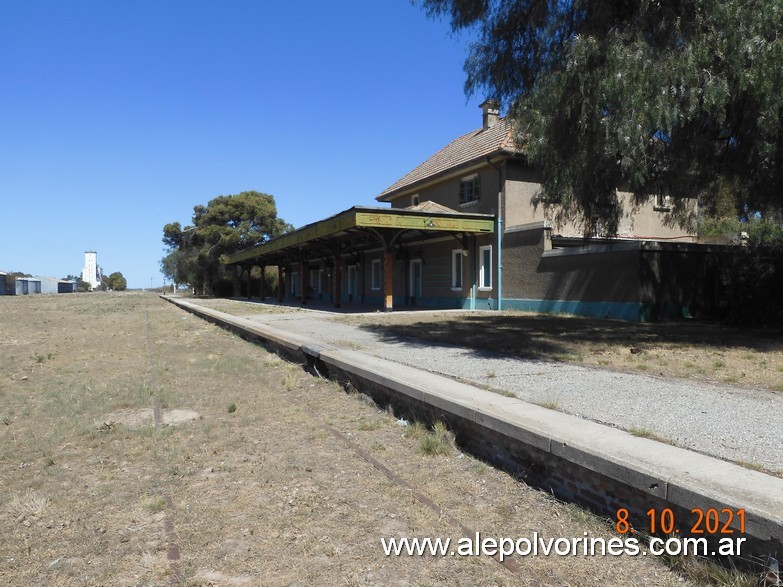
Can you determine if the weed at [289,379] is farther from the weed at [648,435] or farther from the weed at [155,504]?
the weed at [648,435]

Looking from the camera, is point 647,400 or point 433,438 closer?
point 433,438

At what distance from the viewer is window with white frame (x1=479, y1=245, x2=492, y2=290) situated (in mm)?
22875

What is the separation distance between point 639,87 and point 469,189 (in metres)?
15.7

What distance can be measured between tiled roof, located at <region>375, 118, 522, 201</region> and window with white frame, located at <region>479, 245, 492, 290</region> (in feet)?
12.5

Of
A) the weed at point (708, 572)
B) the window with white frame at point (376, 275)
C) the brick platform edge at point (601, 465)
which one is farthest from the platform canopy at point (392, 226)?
the weed at point (708, 572)

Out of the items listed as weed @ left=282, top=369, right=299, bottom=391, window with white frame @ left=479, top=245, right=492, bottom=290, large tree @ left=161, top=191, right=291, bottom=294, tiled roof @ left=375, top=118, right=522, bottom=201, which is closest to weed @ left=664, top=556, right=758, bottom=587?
weed @ left=282, top=369, right=299, bottom=391

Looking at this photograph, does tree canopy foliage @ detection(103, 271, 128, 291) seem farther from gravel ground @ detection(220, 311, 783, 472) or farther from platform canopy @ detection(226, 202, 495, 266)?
gravel ground @ detection(220, 311, 783, 472)

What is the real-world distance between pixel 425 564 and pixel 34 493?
3.19m

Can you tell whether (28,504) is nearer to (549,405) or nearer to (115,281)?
(549,405)

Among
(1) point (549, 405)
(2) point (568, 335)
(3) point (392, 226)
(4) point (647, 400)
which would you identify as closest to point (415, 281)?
(3) point (392, 226)

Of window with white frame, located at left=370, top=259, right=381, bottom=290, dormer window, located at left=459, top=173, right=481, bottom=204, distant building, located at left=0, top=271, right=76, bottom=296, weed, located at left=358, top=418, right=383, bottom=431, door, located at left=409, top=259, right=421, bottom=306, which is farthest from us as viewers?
distant building, located at left=0, top=271, right=76, bottom=296

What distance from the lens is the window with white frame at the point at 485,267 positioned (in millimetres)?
22875

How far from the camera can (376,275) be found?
3152 centimetres

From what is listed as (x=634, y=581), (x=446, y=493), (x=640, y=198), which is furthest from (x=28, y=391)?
(x=640, y=198)
